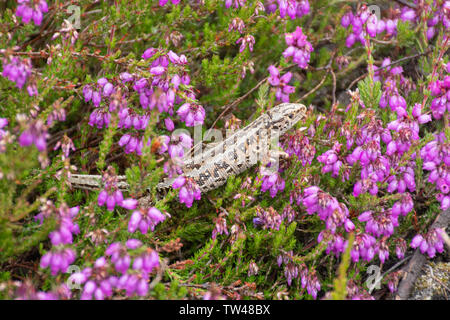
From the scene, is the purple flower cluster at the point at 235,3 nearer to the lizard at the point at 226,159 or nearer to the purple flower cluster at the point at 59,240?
the lizard at the point at 226,159

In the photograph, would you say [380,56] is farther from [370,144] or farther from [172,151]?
[172,151]

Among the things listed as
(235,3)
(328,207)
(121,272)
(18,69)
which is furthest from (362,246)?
(18,69)

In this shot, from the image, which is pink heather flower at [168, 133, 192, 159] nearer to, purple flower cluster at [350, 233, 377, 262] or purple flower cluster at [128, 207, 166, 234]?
purple flower cluster at [128, 207, 166, 234]

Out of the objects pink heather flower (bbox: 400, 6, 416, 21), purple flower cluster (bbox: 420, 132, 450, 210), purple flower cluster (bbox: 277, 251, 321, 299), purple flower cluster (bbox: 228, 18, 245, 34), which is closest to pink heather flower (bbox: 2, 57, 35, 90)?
purple flower cluster (bbox: 228, 18, 245, 34)

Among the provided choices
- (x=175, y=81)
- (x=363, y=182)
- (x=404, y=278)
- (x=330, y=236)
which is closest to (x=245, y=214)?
(x=330, y=236)

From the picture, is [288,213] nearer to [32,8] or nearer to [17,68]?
[17,68]

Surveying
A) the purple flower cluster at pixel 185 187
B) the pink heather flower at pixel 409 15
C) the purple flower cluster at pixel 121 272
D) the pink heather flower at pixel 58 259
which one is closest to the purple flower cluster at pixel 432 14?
the pink heather flower at pixel 409 15
